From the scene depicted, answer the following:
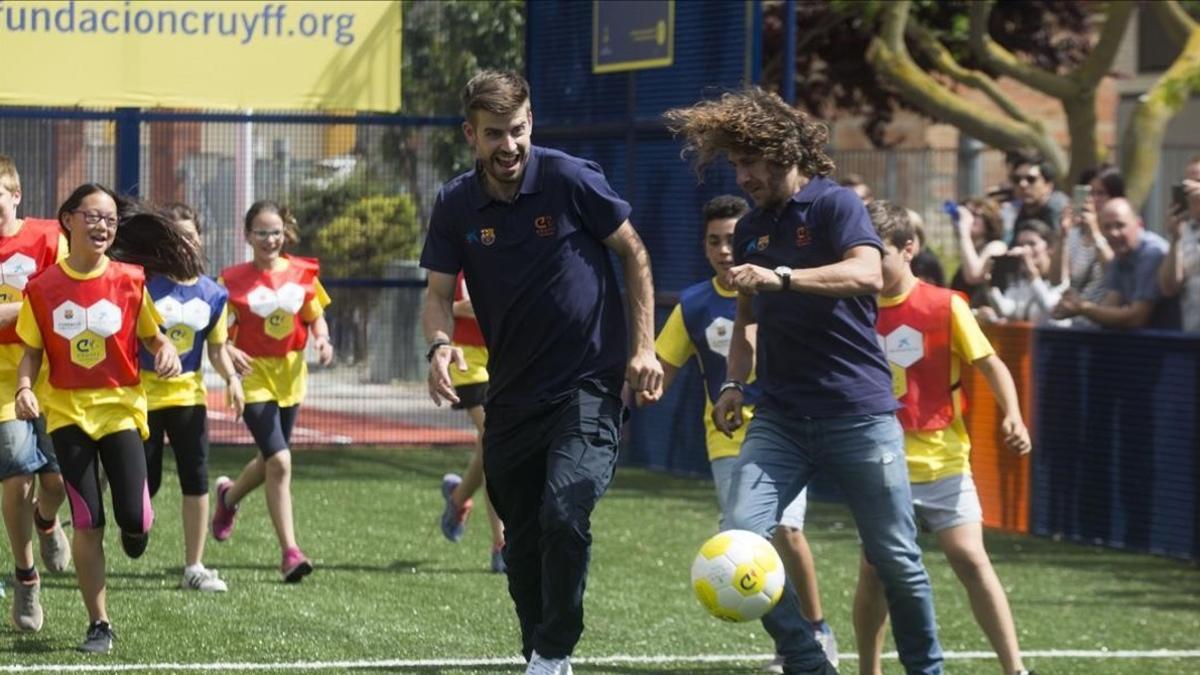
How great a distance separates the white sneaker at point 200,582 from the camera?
1018 centimetres

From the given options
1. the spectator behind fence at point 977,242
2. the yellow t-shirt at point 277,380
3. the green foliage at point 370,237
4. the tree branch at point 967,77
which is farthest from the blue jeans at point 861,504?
the tree branch at point 967,77

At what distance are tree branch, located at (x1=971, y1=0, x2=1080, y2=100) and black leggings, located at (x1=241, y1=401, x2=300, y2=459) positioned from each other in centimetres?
906

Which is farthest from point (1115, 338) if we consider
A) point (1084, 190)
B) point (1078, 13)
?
point (1078, 13)

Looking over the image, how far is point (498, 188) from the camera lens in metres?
7.27

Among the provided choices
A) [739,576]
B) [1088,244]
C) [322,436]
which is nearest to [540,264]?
[739,576]

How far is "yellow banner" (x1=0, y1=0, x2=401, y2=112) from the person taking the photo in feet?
50.8

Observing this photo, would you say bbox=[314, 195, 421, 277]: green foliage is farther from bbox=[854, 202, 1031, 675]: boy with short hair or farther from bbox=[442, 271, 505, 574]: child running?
bbox=[854, 202, 1031, 675]: boy with short hair

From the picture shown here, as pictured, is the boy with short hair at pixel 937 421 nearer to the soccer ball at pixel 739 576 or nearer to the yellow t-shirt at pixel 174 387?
the soccer ball at pixel 739 576

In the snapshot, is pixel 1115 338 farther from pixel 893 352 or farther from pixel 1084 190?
pixel 893 352

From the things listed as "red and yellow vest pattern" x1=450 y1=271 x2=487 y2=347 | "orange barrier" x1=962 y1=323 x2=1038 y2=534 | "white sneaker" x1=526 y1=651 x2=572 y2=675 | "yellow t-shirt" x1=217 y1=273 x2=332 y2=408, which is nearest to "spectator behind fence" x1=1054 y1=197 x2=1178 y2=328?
"orange barrier" x1=962 y1=323 x2=1038 y2=534

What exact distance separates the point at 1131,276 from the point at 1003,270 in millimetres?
1356

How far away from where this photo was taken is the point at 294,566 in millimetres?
10422

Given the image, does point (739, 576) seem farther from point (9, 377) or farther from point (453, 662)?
point (9, 377)

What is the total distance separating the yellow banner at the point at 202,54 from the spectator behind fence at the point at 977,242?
4350 mm
